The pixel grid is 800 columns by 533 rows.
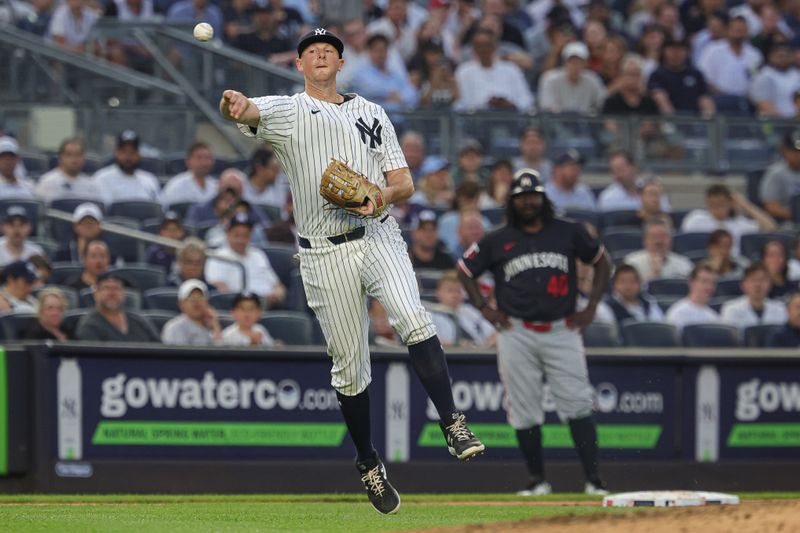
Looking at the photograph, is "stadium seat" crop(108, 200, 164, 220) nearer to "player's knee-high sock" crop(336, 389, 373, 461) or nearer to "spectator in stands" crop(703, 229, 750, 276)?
"spectator in stands" crop(703, 229, 750, 276)

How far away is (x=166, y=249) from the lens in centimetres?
1296

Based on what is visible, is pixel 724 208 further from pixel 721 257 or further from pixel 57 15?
pixel 57 15

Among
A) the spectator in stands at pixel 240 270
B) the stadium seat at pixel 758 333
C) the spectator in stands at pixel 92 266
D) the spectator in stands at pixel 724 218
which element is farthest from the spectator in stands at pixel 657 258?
the spectator in stands at pixel 92 266

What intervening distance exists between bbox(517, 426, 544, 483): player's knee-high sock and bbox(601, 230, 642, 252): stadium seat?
438 centimetres

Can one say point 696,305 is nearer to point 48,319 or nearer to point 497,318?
point 497,318

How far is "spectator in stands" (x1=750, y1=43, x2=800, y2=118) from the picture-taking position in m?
18.2

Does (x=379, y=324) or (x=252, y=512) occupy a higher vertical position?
(x=379, y=324)

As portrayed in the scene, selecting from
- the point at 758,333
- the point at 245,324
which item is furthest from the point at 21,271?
the point at 758,333

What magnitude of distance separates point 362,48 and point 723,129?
13.0 ft

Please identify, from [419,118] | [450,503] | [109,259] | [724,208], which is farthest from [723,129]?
[450,503]

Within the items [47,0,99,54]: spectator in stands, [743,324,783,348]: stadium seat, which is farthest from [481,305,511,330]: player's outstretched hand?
[47,0,99,54]: spectator in stands

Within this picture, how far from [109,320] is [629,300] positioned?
14.7 ft

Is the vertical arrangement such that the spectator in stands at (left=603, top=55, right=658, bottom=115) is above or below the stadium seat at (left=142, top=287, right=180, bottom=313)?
above

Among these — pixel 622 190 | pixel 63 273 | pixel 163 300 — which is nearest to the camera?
pixel 163 300
